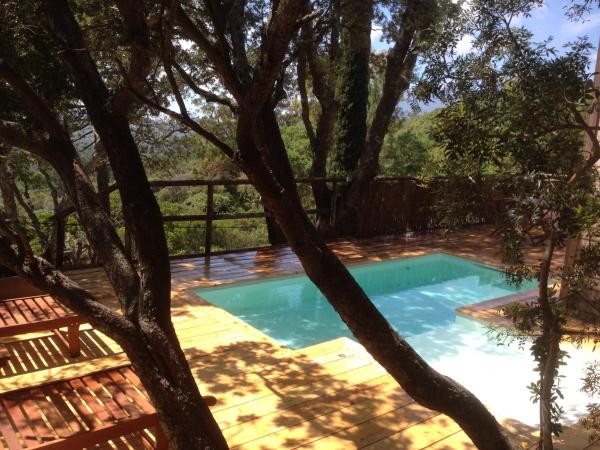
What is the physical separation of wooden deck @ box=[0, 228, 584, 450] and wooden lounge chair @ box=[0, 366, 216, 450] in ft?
1.05

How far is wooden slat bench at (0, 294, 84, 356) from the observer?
370cm

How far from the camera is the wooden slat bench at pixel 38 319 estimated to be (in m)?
3.70

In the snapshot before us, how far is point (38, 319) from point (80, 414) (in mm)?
1546

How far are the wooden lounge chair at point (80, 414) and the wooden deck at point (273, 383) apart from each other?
0.32 metres

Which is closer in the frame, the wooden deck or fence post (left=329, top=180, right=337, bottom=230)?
the wooden deck

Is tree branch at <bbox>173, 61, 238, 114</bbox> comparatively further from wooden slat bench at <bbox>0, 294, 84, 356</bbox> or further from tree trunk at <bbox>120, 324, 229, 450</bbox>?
wooden slat bench at <bbox>0, 294, 84, 356</bbox>

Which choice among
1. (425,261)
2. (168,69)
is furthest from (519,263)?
(425,261)

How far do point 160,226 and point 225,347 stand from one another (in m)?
2.37

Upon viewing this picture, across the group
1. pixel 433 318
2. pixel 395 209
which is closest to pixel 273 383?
pixel 433 318

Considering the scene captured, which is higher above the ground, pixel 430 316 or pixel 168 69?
pixel 168 69

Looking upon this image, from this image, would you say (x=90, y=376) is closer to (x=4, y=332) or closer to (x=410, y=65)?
(x=4, y=332)

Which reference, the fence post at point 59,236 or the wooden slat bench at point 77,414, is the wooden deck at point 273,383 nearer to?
the wooden slat bench at point 77,414

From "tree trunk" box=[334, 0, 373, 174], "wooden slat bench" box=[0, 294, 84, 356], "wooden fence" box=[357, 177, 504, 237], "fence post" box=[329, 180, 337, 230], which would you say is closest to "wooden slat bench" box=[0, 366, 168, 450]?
"wooden slat bench" box=[0, 294, 84, 356]

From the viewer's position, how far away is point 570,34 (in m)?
2.00
